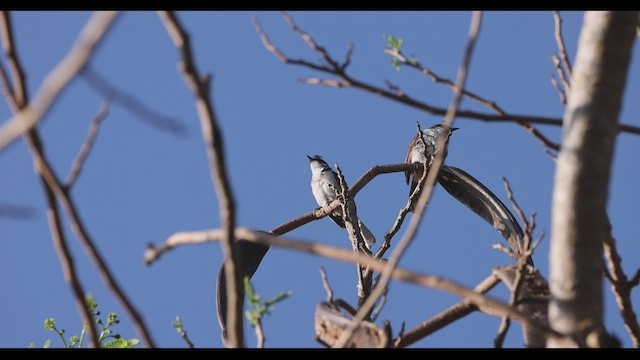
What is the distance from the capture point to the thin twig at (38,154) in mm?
1225

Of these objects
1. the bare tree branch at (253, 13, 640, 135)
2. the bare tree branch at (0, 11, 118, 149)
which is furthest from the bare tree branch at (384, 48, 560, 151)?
the bare tree branch at (0, 11, 118, 149)

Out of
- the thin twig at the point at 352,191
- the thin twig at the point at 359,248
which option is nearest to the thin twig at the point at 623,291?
the thin twig at the point at 359,248

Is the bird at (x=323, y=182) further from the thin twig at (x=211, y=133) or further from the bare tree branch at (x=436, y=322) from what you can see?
the thin twig at (x=211, y=133)

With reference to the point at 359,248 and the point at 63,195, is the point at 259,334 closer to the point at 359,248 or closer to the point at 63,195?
the point at 63,195

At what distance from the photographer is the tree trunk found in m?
1.36

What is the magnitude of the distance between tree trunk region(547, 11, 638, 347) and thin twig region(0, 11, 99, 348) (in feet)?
2.77

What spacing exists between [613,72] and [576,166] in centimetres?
20

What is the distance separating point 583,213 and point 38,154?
0.94 metres

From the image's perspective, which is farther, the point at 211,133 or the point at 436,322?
the point at 436,322

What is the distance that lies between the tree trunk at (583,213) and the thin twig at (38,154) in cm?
84

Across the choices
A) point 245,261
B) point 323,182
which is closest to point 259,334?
point 245,261

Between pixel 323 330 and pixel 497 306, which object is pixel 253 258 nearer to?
pixel 323 330

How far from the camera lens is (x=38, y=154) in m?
1.24
